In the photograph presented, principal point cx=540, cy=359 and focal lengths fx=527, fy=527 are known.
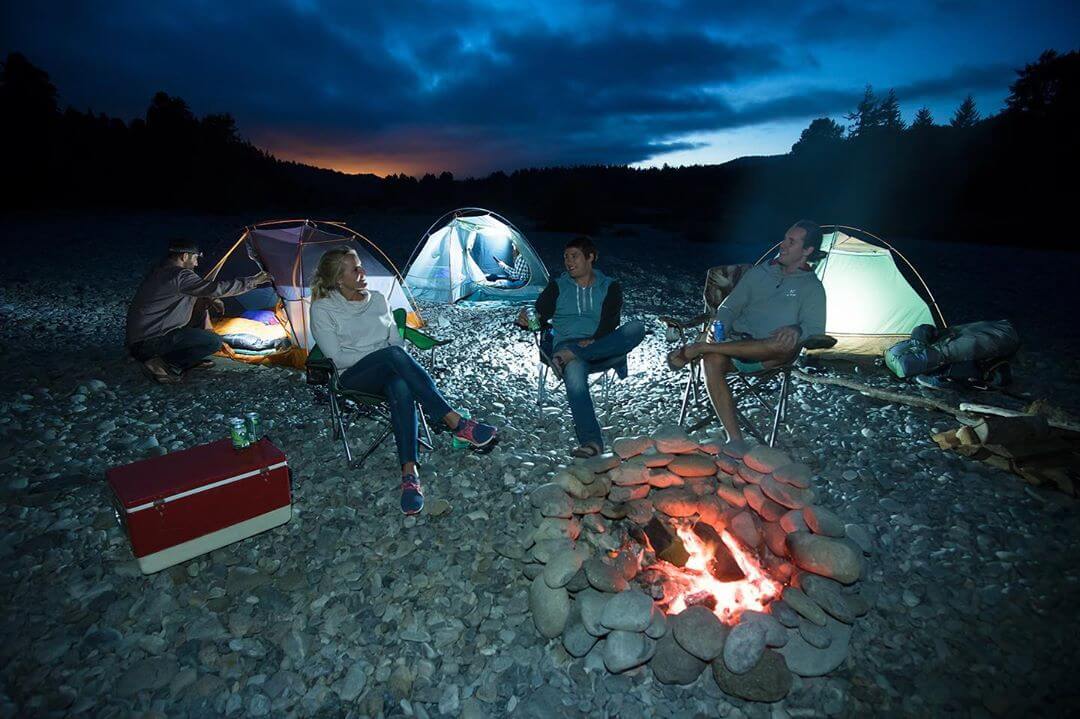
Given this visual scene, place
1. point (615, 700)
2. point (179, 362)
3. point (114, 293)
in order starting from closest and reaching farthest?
point (615, 700)
point (179, 362)
point (114, 293)

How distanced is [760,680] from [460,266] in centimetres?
808

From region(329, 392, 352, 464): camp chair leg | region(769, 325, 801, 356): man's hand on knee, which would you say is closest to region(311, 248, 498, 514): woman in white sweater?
region(329, 392, 352, 464): camp chair leg

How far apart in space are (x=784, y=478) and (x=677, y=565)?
873 mm

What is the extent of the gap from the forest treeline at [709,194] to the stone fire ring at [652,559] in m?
20.8

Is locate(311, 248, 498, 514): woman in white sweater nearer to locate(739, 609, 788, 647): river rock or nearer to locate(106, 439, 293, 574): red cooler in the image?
locate(106, 439, 293, 574): red cooler

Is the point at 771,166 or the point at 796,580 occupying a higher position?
the point at 771,166

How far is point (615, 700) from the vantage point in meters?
2.31

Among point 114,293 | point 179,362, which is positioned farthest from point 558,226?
point 179,362

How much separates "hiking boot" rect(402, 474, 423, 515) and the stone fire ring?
84 centimetres

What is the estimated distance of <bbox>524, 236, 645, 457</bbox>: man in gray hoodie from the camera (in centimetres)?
427

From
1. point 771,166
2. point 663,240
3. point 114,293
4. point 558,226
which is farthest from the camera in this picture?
point 771,166

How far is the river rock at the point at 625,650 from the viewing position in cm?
239

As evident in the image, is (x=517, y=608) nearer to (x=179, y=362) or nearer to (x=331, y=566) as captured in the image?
(x=331, y=566)

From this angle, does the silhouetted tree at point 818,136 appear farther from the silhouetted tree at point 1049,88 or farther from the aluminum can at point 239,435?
the aluminum can at point 239,435
